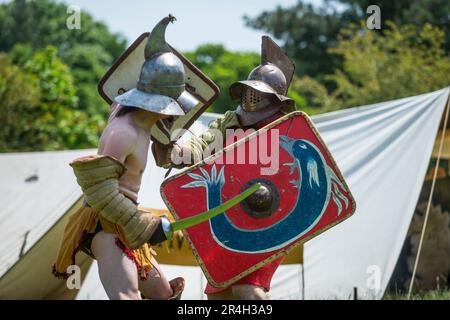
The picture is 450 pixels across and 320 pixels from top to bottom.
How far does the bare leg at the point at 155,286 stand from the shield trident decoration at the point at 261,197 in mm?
249

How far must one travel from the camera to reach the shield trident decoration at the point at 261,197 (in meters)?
4.20

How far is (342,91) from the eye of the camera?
17.0 metres

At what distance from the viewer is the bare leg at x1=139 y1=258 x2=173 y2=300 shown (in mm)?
4305

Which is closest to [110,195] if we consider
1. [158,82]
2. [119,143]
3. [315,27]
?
[119,143]

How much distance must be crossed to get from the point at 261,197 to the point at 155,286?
70 centimetres

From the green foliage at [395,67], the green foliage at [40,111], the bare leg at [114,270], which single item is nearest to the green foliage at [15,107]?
the green foliage at [40,111]

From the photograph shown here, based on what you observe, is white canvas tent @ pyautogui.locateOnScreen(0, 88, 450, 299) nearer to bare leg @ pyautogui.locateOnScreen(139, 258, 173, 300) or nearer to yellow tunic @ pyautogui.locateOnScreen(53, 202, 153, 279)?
bare leg @ pyautogui.locateOnScreen(139, 258, 173, 300)

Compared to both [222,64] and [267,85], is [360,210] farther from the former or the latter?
[222,64]

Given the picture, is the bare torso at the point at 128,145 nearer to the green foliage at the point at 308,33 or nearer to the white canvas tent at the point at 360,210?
the white canvas tent at the point at 360,210

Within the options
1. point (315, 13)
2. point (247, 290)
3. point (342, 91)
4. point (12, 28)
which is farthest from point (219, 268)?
point (12, 28)

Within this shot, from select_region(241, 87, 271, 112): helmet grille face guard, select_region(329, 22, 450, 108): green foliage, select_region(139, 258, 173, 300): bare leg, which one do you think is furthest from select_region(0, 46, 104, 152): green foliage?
select_region(139, 258, 173, 300): bare leg

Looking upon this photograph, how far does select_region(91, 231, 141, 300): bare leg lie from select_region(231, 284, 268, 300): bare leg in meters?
0.60

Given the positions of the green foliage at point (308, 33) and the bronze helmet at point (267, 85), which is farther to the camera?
the green foliage at point (308, 33)

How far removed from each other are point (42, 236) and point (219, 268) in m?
3.01
